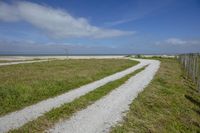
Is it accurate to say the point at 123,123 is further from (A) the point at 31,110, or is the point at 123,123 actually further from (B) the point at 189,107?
(B) the point at 189,107

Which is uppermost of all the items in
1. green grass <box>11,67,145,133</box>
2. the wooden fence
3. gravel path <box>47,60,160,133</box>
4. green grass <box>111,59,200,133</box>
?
the wooden fence

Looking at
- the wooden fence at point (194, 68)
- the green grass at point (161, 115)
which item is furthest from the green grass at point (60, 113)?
the wooden fence at point (194, 68)

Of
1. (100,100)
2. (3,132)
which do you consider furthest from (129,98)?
(3,132)

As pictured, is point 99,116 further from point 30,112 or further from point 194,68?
point 194,68

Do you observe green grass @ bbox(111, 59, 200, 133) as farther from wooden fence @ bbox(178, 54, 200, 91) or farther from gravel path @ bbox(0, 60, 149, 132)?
wooden fence @ bbox(178, 54, 200, 91)

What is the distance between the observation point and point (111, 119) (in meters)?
7.91

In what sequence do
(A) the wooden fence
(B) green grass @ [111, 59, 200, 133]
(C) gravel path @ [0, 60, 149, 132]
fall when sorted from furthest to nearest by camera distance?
(A) the wooden fence → (B) green grass @ [111, 59, 200, 133] → (C) gravel path @ [0, 60, 149, 132]

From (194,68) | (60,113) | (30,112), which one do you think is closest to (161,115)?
(60,113)

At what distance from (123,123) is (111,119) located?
506 millimetres

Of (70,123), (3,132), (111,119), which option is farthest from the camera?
(111,119)

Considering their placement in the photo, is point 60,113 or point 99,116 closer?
point 99,116

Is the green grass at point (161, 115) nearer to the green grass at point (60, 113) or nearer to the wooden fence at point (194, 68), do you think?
the green grass at point (60, 113)

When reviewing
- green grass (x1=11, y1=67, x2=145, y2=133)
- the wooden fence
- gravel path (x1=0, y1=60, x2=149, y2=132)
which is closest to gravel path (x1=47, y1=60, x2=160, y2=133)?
green grass (x1=11, y1=67, x2=145, y2=133)

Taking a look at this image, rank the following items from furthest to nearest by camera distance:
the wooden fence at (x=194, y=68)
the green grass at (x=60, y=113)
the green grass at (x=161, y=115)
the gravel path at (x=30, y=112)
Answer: the wooden fence at (x=194, y=68) < the green grass at (x=161, y=115) < the gravel path at (x=30, y=112) < the green grass at (x=60, y=113)
